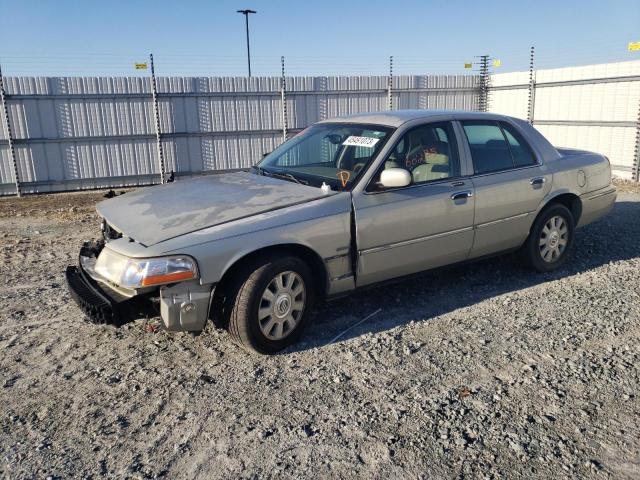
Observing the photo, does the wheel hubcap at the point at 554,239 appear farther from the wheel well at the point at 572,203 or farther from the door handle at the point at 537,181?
the door handle at the point at 537,181

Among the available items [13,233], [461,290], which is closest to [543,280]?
[461,290]

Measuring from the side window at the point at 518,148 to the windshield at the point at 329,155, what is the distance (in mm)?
1476

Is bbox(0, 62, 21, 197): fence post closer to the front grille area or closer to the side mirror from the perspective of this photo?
the front grille area

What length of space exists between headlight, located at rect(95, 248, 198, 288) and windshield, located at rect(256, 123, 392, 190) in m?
1.37

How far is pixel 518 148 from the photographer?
5492 mm

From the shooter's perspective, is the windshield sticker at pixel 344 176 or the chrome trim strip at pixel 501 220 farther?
the chrome trim strip at pixel 501 220

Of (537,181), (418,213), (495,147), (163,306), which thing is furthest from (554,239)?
(163,306)

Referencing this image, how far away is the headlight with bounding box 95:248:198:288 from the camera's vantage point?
3549 mm

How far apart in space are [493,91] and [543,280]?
1096 centimetres

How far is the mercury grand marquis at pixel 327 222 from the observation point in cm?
371

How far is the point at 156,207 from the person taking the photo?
14.1 feet

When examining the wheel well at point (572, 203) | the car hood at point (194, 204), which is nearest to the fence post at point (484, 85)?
the wheel well at point (572, 203)

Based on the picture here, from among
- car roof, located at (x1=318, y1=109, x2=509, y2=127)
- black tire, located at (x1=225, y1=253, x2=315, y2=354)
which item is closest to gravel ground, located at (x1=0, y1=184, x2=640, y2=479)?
black tire, located at (x1=225, y1=253, x2=315, y2=354)

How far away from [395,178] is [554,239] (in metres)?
2.45
